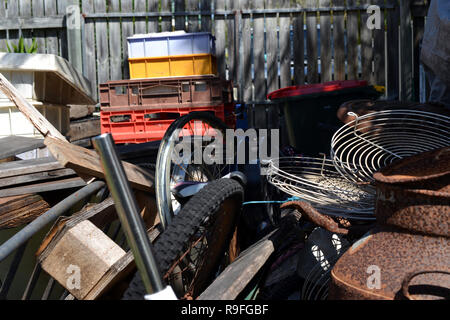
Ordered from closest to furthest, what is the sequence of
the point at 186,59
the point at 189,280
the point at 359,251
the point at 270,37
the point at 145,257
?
the point at 145,257, the point at 359,251, the point at 189,280, the point at 186,59, the point at 270,37

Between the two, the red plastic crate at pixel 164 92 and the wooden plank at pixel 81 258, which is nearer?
the wooden plank at pixel 81 258

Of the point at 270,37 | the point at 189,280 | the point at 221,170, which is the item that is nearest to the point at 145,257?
the point at 189,280

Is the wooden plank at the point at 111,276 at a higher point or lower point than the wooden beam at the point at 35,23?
lower

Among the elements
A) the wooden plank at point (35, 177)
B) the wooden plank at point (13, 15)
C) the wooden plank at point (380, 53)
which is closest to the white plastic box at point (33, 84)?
the wooden plank at point (35, 177)

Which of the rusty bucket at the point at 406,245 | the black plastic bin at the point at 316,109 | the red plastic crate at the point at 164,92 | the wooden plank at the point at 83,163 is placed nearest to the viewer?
the rusty bucket at the point at 406,245

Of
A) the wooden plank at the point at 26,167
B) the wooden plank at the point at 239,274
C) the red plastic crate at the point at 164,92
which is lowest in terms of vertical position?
the wooden plank at the point at 239,274

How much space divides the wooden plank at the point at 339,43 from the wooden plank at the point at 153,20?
1.94 m

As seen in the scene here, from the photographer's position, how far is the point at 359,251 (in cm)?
153

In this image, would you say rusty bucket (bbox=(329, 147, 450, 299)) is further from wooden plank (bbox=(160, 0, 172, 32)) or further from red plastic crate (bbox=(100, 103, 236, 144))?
wooden plank (bbox=(160, 0, 172, 32))

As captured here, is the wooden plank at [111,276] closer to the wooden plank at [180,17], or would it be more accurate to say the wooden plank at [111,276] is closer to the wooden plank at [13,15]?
the wooden plank at [180,17]

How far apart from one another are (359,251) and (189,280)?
2.54 feet

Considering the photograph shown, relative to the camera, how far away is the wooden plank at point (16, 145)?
2.57 meters

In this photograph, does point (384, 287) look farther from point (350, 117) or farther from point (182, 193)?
point (350, 117)
